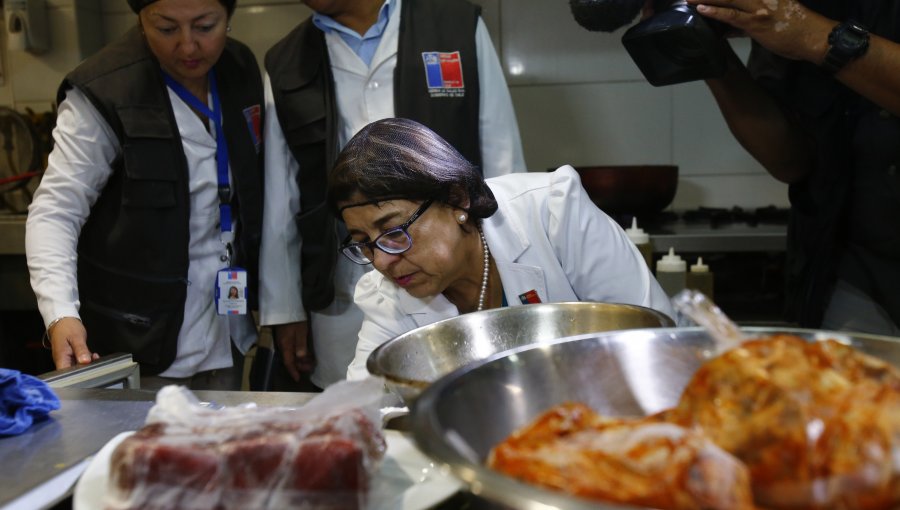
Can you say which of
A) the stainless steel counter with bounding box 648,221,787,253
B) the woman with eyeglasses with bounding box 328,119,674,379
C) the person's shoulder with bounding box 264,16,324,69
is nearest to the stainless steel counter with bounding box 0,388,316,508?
the woman with eyeglasses with bounding box 328,119,674,379

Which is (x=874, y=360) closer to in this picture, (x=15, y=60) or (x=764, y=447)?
(x=764, y=447)

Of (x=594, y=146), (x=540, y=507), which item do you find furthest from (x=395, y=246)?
(x=594, y=146)

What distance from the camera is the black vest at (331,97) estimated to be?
6.55 feet

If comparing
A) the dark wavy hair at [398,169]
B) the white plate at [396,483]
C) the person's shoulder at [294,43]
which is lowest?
the white plate at [396,483]

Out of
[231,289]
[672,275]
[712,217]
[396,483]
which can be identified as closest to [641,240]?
[672,275]

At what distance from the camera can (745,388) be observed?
524 millimetres

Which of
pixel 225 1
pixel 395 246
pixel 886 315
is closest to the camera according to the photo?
pixel 395 246

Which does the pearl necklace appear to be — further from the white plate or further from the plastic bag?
the plastic bag

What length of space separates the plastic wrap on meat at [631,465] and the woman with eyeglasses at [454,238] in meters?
0.76

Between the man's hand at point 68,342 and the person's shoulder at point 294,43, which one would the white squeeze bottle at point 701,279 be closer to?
the person's shoulder at point 294,43

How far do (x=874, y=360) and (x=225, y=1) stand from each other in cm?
168

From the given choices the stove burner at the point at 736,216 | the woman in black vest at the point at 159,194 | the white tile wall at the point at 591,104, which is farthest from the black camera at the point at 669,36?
the white tile wall at the point at 591,104

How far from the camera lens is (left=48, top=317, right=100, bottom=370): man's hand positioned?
1602mm

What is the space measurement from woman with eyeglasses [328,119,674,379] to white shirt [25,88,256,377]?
631 mm
